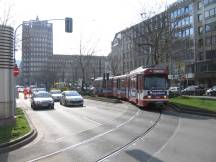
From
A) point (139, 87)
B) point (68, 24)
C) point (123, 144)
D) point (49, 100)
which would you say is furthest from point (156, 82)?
point (123, 144)

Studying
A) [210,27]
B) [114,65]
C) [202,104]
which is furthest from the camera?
[114,65]

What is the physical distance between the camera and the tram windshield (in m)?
30.1

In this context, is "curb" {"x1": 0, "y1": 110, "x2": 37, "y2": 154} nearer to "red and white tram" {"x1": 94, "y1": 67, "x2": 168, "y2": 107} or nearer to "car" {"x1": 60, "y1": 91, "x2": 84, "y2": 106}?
"red and white tram" {"x1": 94, "y1": 67, "x2": 168, "y2": 107}

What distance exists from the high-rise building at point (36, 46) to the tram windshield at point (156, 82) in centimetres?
999

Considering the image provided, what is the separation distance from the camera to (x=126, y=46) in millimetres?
138875

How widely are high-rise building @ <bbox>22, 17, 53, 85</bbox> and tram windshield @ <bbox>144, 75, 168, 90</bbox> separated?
32.8ft

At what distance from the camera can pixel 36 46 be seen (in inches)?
3066

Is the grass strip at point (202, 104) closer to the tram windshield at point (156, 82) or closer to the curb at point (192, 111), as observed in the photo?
the curb at point (192, 111)

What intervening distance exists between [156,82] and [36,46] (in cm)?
5091

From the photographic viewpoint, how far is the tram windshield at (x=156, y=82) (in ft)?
98.7

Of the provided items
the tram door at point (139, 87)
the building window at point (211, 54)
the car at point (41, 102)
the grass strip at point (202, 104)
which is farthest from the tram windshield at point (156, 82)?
the building window at point (211, 54)

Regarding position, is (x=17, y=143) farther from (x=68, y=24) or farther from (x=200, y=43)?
(x=200, y=43)

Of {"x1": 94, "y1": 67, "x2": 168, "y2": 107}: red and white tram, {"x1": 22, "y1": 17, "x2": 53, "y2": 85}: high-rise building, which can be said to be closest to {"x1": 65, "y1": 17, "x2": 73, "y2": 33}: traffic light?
{"x1": 22, "y1": 17, "x2": 53, "y2": 85}: high-rise building

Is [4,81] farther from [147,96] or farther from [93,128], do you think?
[147,96]
